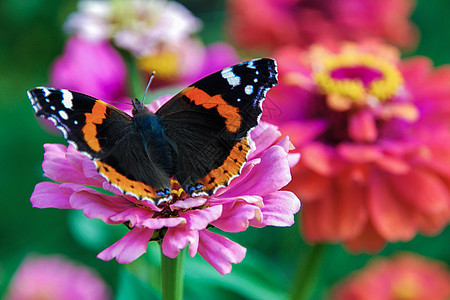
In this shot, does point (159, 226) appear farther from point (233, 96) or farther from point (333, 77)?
point (333, 77)

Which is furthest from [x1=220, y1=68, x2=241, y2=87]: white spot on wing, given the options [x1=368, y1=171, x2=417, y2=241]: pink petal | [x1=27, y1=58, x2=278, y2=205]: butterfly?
[x1=368, y1=171, x2=417, y2=241]: pink petal

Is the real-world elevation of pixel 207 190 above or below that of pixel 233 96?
below

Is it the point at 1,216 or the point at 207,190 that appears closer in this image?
the point at 207,190

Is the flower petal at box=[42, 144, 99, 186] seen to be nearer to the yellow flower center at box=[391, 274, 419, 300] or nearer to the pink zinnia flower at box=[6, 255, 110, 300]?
the pink zinnia flower at box=[6, 255, 110, 300]

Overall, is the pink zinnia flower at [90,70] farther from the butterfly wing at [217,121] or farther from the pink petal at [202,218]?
the pink petal at [202,218]

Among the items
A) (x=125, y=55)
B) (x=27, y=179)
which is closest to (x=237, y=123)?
(x=125, y=55)

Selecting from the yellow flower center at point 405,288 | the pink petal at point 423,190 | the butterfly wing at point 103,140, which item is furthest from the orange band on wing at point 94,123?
the yellow flower center at point 405,288
